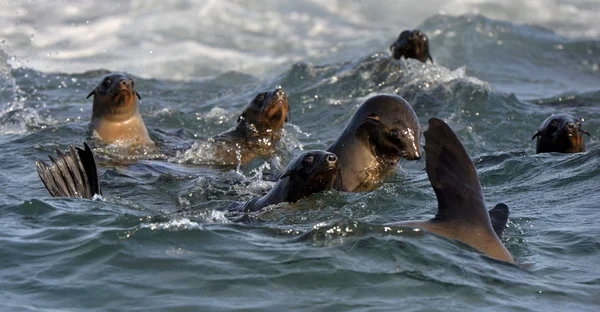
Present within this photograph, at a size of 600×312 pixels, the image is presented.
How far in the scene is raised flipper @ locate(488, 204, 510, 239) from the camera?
5613 mm

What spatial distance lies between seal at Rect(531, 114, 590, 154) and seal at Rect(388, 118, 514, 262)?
4.14 meters

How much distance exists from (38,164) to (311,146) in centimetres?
482

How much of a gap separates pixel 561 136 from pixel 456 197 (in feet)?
14.0

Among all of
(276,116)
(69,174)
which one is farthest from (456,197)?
(276,116)

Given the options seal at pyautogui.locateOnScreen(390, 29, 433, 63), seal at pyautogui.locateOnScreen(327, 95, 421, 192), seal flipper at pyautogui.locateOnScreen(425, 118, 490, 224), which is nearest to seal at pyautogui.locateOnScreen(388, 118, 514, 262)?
seal flipper at pyautogui.locateOnScreen(425, 118, 490, 224)

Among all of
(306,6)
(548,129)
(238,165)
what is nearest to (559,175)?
(548,129)

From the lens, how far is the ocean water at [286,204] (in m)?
4.88

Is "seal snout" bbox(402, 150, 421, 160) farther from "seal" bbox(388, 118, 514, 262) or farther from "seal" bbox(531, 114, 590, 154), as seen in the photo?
"seal" bbox(531, 114, 590, 154)

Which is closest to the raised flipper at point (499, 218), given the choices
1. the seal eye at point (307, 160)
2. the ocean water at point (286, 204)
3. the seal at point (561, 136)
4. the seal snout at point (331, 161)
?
the ocean water at point (286, 204)

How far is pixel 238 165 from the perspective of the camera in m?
9.33

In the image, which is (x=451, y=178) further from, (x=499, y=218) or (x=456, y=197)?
(x=499, y=218)

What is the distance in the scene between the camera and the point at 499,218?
Result: 5.70m

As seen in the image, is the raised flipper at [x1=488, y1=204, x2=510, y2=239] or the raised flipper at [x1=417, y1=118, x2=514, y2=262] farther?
the raised flipper at [x1=488, y1=204, x2=510, y2=239]

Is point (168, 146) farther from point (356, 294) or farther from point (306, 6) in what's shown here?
point (306, 6)
